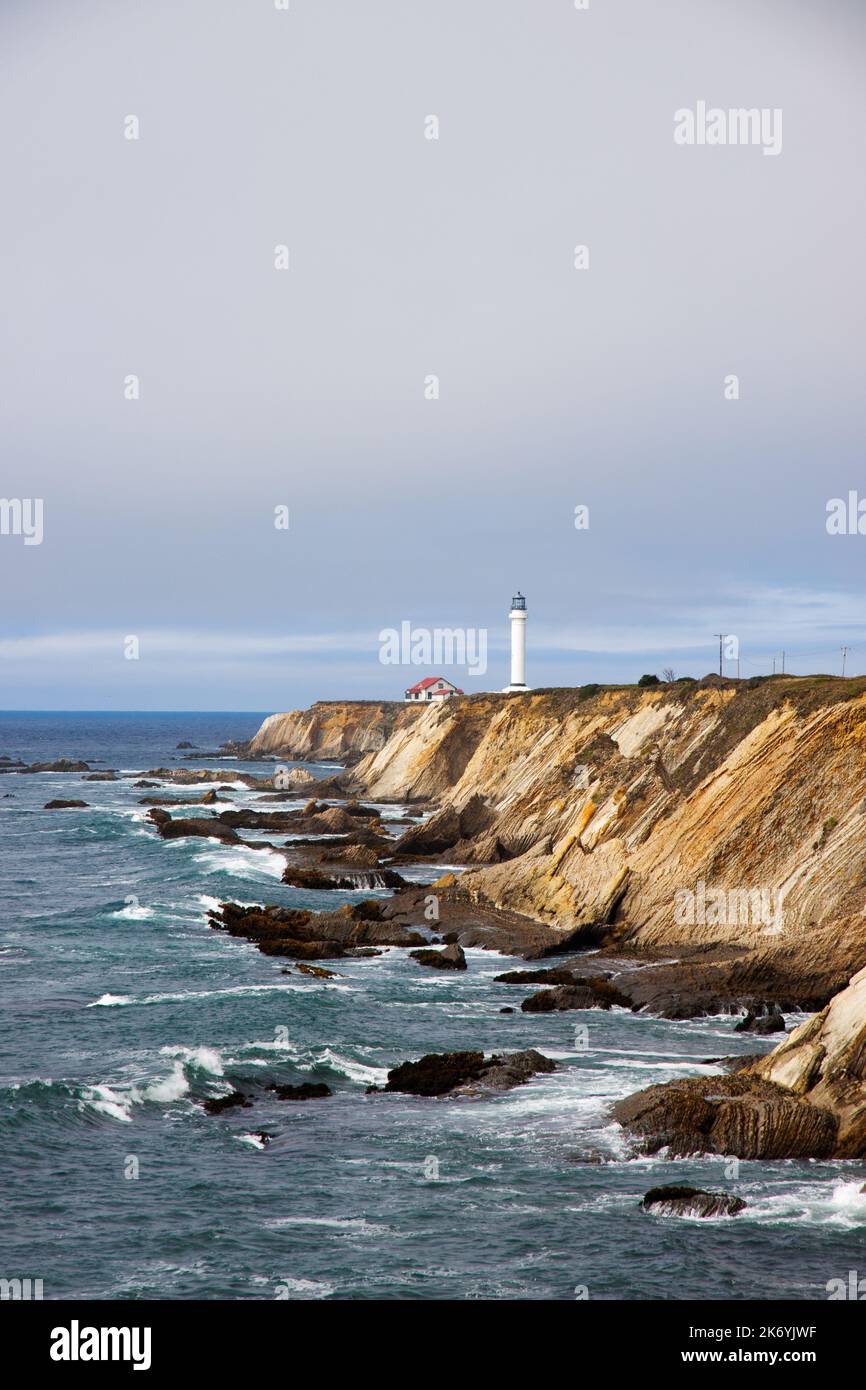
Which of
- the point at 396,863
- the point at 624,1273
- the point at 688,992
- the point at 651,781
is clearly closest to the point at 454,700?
the point at 396,863

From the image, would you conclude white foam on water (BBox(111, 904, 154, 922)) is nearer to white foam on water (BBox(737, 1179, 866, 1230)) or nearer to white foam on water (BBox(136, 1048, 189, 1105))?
white foam on water (BBox(136, 1048, 189, 1105))

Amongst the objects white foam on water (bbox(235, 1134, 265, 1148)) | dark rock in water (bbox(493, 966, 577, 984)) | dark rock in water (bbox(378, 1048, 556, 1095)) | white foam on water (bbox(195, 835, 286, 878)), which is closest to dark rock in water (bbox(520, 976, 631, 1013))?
dark rock in water (bbox(493, 966, 577, 984))

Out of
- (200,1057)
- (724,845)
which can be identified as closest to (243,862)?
(724,845)

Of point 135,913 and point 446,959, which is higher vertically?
point 446,959

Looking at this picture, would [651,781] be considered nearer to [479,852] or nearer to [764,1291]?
[479,852]

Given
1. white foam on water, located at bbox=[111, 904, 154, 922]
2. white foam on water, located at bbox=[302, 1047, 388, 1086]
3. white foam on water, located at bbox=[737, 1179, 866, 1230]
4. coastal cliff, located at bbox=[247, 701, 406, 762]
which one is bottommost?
white foam on water, located at bbox=[111, 904, 154, 922]

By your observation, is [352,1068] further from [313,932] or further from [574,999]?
→ [313,932]

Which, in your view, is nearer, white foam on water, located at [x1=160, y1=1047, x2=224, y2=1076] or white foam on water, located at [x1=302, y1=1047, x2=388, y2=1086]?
white foam on water, located at [x1=302, y1=1047, x2=388, y2=1086]
